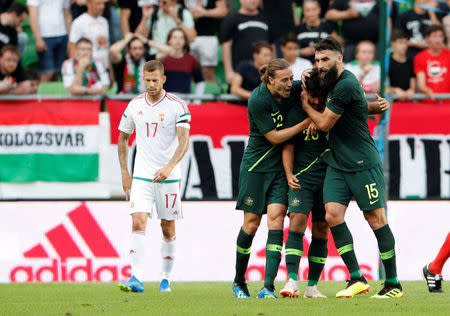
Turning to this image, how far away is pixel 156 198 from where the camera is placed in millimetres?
9930

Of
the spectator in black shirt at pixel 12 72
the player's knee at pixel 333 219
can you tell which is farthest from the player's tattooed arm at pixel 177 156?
the spectator in black shirt at pixel 12 72

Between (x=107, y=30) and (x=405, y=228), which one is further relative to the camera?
(x=107, y=30)

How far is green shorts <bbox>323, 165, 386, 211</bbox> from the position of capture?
830 cm

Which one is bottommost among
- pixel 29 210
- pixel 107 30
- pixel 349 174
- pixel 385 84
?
pixel 29 210

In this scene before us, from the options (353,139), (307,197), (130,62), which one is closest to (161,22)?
(130,62)

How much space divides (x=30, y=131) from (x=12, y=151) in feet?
1.26

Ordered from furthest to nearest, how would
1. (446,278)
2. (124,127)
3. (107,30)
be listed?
(107,30) < (446,278) < (124,127)

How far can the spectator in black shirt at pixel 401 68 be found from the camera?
46.9 ft

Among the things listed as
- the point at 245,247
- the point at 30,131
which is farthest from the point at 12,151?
the point at 245,247

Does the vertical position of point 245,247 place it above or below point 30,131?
below

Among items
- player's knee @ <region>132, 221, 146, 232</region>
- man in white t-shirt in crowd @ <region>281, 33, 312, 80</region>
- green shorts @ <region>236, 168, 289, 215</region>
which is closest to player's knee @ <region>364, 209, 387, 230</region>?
green shorts @ <region>236, 168, 289, 215</region>

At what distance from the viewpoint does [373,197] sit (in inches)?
327

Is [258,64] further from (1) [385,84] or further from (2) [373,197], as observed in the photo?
(2) [373,197]

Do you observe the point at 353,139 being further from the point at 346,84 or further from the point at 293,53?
the point at 293,53
